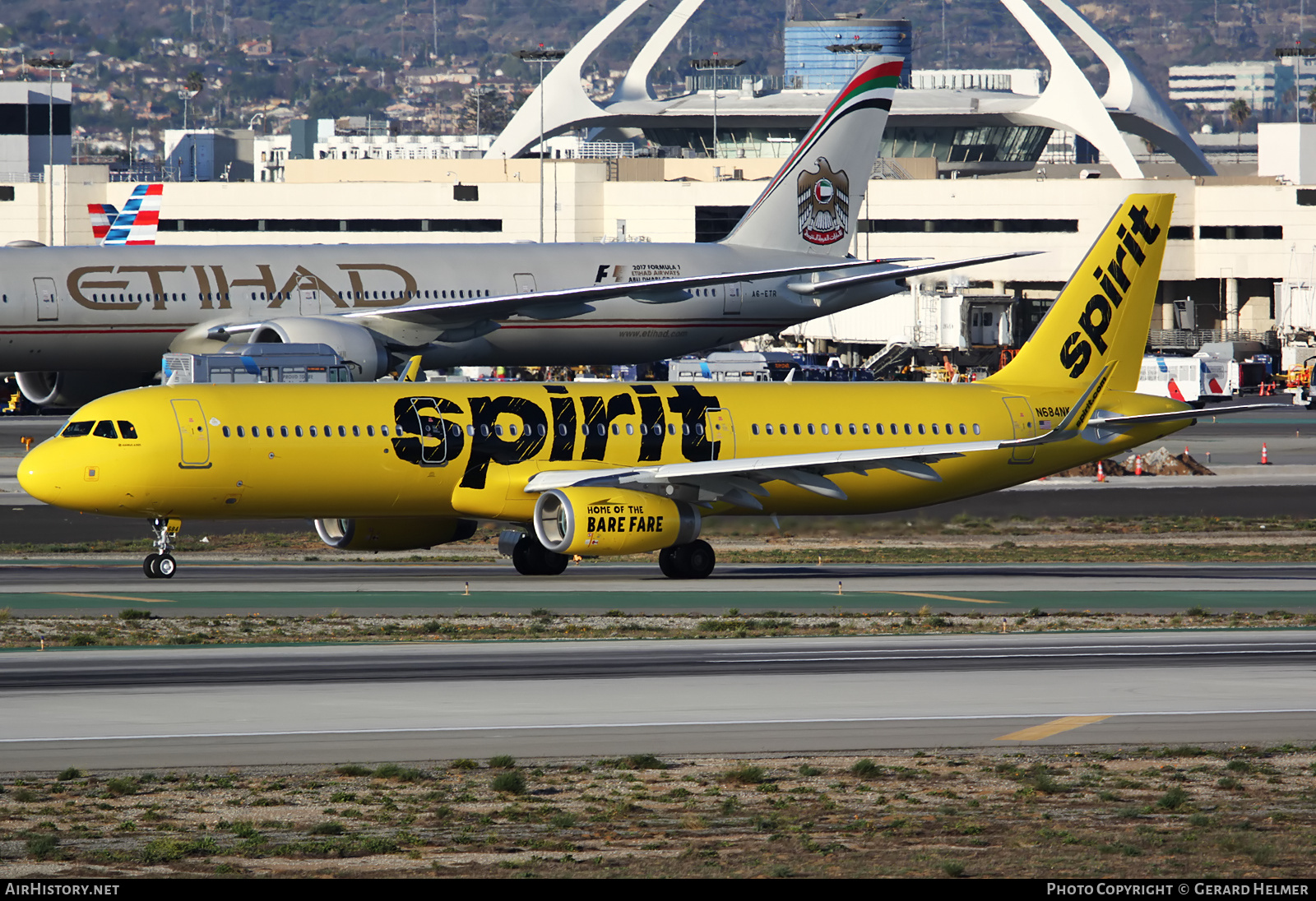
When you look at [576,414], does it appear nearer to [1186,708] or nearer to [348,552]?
[348,552]

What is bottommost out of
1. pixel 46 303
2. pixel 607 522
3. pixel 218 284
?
pixel 607 522

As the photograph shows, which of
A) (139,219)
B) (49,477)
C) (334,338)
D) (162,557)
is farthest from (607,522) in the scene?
(139,219)

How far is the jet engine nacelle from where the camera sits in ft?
228

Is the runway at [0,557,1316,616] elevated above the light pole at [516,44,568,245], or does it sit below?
below

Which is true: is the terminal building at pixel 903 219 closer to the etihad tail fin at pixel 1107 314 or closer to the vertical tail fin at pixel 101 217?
the vertical tail fin at pixel 101 217

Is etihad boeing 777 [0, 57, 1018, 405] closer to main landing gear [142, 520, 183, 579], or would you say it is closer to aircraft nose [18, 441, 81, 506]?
main landing gear [142, 520, 183, 579]

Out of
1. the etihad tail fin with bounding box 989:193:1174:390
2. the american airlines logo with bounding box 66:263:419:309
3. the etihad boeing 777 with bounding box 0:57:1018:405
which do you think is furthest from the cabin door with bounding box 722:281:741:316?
the etihad tail fin with bounding box 989:193:1174:390

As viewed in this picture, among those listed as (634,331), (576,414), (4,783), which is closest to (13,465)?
(634,331)

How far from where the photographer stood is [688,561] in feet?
127

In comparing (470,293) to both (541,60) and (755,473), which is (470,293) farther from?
(541,60)

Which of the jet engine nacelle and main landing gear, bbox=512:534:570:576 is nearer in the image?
main landing gear, bbox=512:534:570:576

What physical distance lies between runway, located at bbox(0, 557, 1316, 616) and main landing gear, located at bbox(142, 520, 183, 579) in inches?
10.6

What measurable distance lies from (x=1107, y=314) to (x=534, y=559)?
14.5m

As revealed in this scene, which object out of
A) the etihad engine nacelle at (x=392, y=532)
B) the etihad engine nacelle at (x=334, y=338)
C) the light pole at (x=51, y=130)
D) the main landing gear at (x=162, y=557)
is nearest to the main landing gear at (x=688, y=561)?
the etihad engine nacelle at (x=392, y=532)
